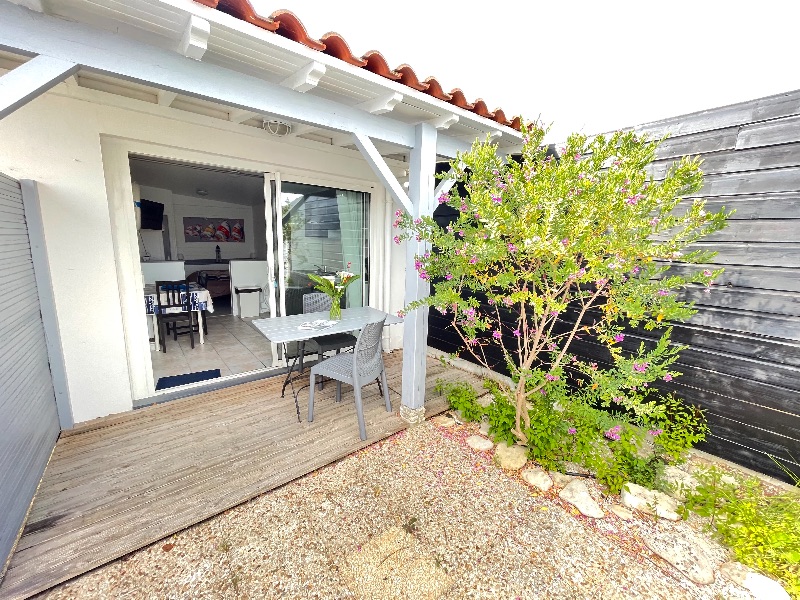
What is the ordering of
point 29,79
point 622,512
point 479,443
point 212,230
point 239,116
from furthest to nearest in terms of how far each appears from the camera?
point 212,230 < point 239,116 < point 479,443 < point 622,512 < point 29,79

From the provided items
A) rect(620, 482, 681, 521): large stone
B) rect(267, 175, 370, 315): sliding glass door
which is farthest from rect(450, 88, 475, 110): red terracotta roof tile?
rect(620, 482, 681, 521): large stone

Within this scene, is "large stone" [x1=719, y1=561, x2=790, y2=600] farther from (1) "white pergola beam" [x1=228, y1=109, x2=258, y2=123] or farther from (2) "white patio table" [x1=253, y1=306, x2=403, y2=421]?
(1) "white pergola beam" [x1=228, y1=109, x2=258, y2=123]

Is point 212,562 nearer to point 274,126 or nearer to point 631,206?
point 631,206

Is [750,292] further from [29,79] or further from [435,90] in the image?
[29,79]

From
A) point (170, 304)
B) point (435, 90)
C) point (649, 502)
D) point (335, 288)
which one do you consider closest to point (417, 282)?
point (335, 288)

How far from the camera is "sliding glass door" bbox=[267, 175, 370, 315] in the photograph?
3.60 metres

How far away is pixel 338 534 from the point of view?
5.78 feet

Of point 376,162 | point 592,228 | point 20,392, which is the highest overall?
point 376,162

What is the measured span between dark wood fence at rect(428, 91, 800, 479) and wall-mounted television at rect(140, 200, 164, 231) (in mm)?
8544

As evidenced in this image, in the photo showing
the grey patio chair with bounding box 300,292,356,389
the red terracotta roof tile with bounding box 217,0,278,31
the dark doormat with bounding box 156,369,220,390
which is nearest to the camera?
the red terracotta roof tile with bounding box 217,0,278,31

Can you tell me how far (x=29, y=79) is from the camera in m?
1.26

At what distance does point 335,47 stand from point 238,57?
0.53 m

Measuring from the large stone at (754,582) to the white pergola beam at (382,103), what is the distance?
3261 mm

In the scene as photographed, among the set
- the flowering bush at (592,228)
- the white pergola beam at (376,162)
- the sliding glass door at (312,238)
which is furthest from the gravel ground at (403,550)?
the sliding glass door at (312,238)
